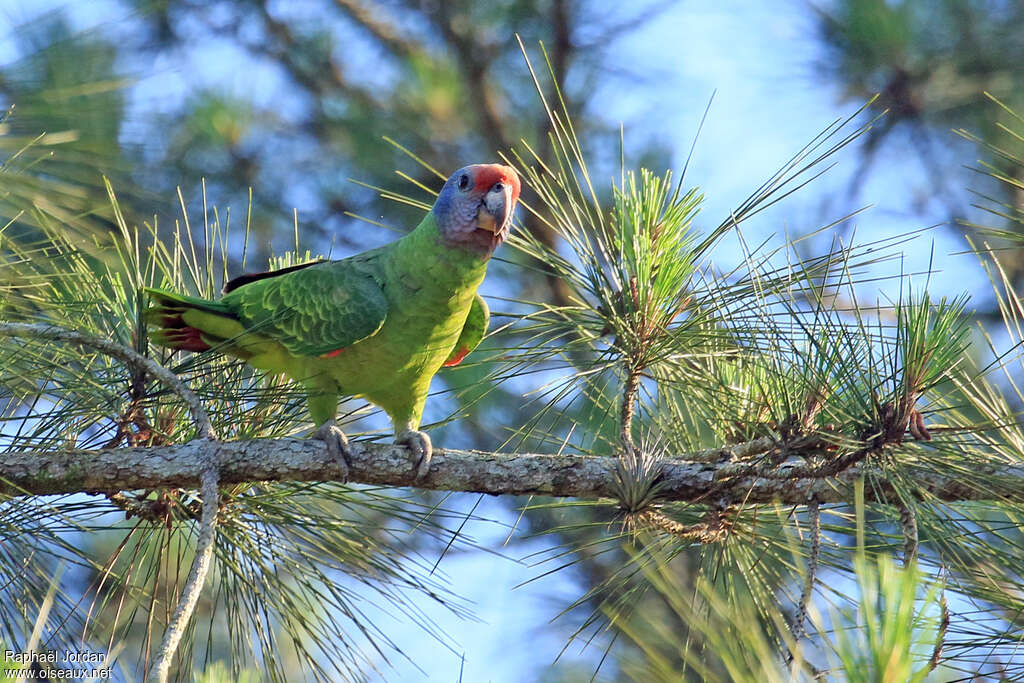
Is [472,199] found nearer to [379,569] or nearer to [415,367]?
[415,367]

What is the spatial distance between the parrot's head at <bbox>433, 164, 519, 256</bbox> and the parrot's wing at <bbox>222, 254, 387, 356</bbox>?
0.91 feet

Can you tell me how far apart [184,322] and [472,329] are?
82 centimetres

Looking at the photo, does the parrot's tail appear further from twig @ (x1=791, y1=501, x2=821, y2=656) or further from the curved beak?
twig @ (x1=791, y1=501, x2=821, y2=656)

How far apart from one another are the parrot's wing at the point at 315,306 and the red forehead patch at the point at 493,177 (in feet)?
1.34

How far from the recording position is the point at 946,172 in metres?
5.21

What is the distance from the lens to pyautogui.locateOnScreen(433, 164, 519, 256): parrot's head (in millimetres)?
2342

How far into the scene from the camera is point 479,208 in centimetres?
236

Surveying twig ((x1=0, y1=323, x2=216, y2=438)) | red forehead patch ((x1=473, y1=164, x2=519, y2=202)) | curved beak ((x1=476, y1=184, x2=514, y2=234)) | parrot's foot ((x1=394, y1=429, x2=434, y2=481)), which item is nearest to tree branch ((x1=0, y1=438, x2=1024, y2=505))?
parrot's foot ((x1=394, y1=429, x2=434, y2=481))

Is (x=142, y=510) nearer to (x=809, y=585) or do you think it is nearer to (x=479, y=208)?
(x=479, y=208)

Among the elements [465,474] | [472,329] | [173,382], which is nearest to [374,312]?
[472,329]

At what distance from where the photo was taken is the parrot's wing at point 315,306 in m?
2.40

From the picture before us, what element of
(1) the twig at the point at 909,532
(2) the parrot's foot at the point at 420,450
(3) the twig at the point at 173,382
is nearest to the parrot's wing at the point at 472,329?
(2) the parrot's foot at the point at 420,450

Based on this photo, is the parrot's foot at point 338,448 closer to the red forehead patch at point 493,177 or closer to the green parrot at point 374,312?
the green parrot at point 374,312

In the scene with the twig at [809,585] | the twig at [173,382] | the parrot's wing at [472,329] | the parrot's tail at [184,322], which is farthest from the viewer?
the parrot's wing at [472,329]
